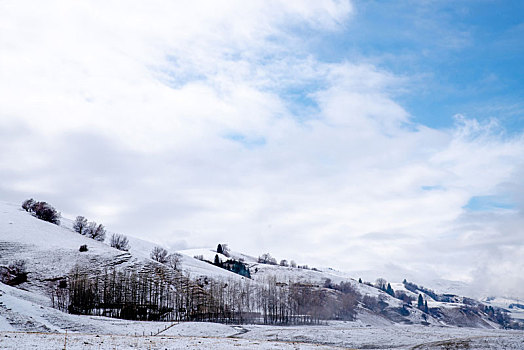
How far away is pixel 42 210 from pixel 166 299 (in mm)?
103015

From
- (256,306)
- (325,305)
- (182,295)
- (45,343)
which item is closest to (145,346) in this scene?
(45,343)

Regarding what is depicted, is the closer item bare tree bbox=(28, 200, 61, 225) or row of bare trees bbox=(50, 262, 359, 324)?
row of bare trees bbox=(50, 262, 359, 324)

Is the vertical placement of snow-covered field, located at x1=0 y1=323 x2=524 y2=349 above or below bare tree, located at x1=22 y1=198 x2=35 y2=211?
below

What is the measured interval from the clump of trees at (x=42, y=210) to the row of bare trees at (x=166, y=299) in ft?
250

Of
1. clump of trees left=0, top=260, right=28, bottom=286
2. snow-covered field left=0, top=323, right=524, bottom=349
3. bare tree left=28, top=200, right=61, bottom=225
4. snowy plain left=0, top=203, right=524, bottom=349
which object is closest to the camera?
snow-covered field left=0, top=323, right=524, bottom=349

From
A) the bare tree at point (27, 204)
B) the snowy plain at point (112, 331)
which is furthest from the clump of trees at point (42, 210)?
the snowy plain at point (112, 331)

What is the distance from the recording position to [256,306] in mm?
141125

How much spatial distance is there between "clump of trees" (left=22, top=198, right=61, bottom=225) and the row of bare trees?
250 ft

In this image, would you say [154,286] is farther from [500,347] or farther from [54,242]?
[500,347]

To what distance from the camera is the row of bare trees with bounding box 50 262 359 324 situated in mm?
100812

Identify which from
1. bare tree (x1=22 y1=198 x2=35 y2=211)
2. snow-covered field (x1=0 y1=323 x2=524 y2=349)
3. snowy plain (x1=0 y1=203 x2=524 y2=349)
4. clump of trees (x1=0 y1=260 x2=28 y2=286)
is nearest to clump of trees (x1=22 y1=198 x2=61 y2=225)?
bare tree (x1=22 y1=198 x2=35 y2=211)

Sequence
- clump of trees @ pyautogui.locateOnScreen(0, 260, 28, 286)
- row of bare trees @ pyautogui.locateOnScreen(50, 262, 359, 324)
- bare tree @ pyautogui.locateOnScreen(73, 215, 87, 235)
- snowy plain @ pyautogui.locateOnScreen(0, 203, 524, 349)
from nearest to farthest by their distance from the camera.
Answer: snowy plain @ pyautogui.locateOnScreen(0, 203, 524, 349)
row of bare trees @ pyautogui.locateOnScreen(50, 262, 359, 324)
clump of trees @ pyautogui.locateOnScreen(0, 260, 28, 286)
bare tree @ pyautogui.locateOnScreen(73, 215, 87, 235)

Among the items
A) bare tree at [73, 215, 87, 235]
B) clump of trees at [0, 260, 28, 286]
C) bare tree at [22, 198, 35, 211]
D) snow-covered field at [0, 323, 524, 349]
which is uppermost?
bare tree at [22, 198, 35, 211]

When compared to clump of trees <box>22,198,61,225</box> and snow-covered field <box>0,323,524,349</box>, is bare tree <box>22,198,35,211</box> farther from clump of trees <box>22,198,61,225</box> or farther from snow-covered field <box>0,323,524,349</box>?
snow-covered field <box>0,323,524,349</box>
